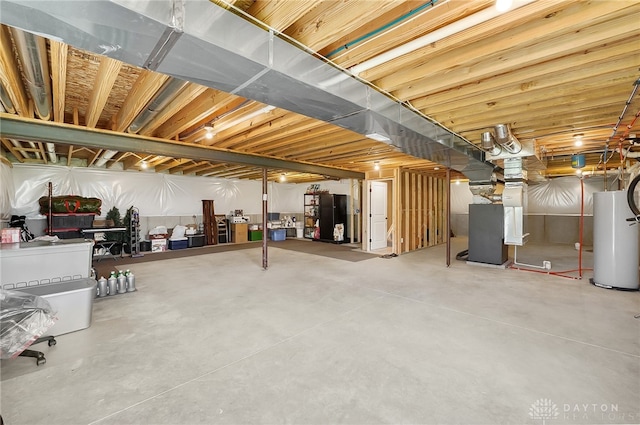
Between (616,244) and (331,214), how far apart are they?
262 inches

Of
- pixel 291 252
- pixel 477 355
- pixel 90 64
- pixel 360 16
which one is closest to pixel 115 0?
pixel 360 16

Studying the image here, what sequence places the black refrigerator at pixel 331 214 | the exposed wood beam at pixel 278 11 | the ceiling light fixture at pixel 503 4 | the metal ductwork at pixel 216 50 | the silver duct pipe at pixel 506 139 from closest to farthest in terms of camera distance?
the metal ductwork at pixel 216 50
the ceiling light fixture at pixel 503 4
the exposed wood beam at pixel 278 11
the silver duct pipe at pixel 506 139
the black refrigerator at pixel 331 214

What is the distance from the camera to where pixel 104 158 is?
6109 mm

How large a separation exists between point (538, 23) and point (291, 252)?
6.53 m

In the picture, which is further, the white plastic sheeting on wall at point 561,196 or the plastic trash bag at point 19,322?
the white plastic sheeting on wall at point 561,196

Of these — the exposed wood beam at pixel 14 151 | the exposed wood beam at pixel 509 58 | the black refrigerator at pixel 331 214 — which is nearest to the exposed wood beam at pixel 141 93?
the exposed wood beam at pixel 509 58

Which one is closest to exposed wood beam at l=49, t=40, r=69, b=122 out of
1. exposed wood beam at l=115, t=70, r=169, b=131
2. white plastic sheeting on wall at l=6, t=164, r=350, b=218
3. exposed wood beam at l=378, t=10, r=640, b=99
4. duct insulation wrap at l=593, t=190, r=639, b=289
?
exposed wood beam at l=115, t=70, r=169, b=131

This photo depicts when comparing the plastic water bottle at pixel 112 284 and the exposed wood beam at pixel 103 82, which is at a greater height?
the exposed wood beam at pixel 103 82

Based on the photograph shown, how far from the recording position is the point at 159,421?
1.53m

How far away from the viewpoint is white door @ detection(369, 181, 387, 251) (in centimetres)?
752

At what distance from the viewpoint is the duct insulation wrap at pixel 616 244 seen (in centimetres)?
379

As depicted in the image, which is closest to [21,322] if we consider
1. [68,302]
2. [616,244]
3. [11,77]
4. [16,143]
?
[68,302]

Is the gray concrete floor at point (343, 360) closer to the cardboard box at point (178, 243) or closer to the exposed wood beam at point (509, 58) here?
the exposed wood beam at point (509, 58)

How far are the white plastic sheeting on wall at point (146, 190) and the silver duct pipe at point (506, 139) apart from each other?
5.95 meters
